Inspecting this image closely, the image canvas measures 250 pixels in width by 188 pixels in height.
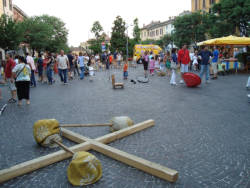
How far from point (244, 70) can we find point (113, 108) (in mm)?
15292

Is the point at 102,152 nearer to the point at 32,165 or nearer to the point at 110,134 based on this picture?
the point at 110,134

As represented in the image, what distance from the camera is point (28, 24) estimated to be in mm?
43500

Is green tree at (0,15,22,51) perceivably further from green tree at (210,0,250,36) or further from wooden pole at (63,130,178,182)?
wooden pole at (63,130,178,182)

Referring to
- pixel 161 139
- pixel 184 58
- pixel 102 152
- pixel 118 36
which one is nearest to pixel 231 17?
pixel 184 58

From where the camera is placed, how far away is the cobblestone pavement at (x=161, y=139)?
3.34 m

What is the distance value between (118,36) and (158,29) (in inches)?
1637

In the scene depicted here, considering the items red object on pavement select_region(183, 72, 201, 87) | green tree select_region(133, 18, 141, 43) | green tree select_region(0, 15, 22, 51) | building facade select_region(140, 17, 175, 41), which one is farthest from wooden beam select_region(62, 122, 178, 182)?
building facade select_region(140, 17, 175, 41)

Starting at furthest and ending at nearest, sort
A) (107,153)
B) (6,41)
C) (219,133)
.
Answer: (6,41) → (219,133) → (107,153)

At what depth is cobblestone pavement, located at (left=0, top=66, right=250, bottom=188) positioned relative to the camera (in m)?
3.34

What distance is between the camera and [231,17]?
28.5 m

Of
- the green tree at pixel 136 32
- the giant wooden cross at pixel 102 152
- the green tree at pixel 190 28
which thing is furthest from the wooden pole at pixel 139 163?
the green tree at pixel 136 32

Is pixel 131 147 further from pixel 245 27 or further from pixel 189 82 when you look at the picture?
pixel 245 27

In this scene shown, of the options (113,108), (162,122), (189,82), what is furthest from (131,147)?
(189,82)

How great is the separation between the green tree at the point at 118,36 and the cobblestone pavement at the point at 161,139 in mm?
49515
